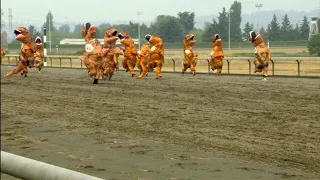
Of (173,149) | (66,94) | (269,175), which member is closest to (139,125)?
(173,149)

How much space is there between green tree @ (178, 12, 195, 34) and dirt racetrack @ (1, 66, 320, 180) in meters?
83.9

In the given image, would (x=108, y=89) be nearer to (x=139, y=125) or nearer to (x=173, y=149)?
(x=139, y=125)

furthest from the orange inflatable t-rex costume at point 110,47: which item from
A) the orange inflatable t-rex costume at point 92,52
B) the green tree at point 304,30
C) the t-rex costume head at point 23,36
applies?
the green tree at point 304,30

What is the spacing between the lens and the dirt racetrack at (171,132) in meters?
8.79

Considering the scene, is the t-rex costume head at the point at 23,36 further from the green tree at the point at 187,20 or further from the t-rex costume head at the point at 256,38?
the green tree at the point at 187,20

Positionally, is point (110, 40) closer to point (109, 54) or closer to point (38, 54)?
point (109, 54)

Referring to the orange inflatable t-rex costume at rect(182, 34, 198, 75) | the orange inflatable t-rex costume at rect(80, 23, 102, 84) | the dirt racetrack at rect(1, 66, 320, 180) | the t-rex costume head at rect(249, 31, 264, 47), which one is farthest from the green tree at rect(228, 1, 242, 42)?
the dirt racetrack at rect(1, 66, 320, 180)

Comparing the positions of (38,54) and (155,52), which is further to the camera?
(38,54)

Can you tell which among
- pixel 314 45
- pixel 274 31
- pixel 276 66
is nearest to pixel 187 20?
pixel 274 31

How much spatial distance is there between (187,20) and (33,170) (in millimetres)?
102727

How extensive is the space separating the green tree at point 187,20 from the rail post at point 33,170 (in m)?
99.5

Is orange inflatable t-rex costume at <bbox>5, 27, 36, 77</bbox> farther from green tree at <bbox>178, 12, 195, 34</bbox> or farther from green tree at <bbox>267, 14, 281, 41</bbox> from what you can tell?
→ green tree at <bbox>178, 12, 195, 34</bbox>

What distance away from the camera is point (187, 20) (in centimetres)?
10700

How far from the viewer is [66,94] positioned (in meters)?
21.8
